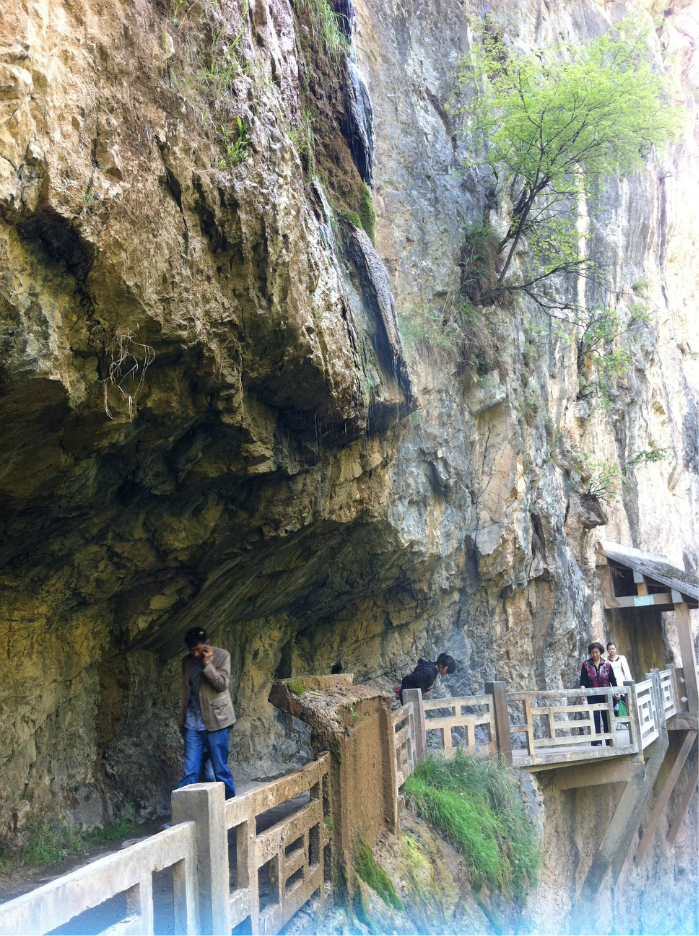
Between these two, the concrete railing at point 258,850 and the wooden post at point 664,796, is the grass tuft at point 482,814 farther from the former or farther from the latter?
the wooden post at point 664,796

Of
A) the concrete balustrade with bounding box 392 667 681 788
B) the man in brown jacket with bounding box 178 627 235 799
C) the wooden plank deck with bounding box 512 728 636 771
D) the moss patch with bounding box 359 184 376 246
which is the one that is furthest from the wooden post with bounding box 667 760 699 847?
the man in brown jacket with bounding box 178 627 235 799

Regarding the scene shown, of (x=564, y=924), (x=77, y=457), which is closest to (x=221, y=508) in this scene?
(x=77, y=457)

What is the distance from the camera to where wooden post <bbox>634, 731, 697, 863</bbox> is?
49.6 ft

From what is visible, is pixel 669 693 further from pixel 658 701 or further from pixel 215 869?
pixel 215 869

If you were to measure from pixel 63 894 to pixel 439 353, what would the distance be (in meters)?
11.0

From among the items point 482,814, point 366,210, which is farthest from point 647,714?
point 366,210

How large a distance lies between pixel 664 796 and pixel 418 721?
27.1 feet

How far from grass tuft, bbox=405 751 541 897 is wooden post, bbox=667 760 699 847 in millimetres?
8080

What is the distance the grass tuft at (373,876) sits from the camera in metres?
6.12

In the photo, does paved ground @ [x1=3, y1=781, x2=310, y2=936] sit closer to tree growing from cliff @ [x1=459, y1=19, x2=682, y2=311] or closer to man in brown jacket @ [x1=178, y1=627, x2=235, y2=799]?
man in brown jacket @ [x1=178, y1=627, x2=235, y2=799]

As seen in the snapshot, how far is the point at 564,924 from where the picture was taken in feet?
38.0

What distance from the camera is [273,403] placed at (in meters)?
7.27

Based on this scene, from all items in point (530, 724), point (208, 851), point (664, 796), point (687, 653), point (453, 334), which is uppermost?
point (453, 334)

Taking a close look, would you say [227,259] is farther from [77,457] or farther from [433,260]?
[433,260]
